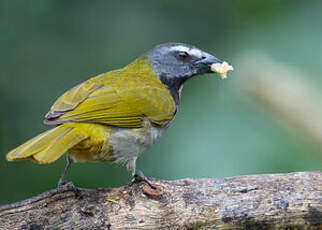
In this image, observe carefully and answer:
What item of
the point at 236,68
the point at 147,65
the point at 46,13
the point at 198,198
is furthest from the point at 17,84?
the point at 198,198

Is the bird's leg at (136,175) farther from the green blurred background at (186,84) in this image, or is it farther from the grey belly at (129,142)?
the green blurred background at (186,84)

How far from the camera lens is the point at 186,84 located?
19.1ft

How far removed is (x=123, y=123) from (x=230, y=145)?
1164mm

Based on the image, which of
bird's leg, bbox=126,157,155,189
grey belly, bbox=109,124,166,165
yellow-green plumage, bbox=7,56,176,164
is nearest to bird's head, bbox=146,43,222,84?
yellow-green plumage, bbox=7,56,176,164

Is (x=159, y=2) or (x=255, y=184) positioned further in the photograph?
(x=159, y=2)

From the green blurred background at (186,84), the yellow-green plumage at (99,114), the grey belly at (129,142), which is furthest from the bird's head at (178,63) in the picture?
the grey belly at (129,142)

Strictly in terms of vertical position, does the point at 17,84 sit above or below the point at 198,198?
above

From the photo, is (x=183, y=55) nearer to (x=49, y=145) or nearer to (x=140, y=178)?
(x=140, y=178)

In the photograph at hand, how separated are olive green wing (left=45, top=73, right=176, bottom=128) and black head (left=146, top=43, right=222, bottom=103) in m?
0.19

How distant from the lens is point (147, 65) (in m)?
5.31

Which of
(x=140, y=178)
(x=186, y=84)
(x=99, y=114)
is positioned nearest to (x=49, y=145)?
(x=99, y=114)

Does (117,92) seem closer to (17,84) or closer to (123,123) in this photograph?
(123,123)

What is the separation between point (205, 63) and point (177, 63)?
0.27m

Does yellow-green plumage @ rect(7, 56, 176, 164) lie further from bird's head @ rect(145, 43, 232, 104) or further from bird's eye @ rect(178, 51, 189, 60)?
bird's eye @ rect(178, 51, 189, 60)
